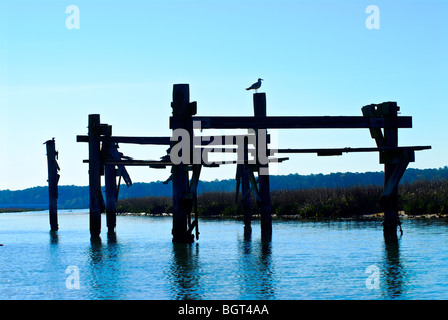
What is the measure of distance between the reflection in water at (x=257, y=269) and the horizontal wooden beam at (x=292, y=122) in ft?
10.2

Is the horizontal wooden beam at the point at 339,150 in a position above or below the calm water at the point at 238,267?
above

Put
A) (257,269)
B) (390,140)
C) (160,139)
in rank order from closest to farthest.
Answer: (257,269)
(390,140)
(160,139)

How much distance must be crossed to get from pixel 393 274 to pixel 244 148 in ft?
25.1

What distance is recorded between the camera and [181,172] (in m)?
17.1

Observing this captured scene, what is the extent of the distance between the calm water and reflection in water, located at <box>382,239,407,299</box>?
0.7 inches

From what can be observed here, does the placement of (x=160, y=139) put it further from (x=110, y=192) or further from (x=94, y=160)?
(x=94, y=160)

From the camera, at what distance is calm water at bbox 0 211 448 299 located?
37.1 feet

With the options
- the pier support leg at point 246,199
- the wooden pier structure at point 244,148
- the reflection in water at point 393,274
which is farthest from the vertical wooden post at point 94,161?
the reflection in water at point 393,274

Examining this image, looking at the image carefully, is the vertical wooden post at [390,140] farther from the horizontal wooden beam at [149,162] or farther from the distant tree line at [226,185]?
the distant tree line at [226,185]

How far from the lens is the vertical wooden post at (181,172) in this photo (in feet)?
55.0

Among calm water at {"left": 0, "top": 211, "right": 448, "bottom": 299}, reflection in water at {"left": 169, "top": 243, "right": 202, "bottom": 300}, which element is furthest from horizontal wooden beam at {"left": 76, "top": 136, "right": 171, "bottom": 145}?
reflection in water at {"left": 169, "top": 243, "right": 202, "bottom": 300}

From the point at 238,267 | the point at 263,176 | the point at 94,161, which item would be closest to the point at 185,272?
the point at 238,267

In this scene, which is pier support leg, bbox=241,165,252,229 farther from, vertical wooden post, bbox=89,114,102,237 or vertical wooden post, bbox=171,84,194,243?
vertical wooden post, bbox=171,84,194,243

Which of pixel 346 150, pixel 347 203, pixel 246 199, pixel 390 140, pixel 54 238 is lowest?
pixel 54 238
